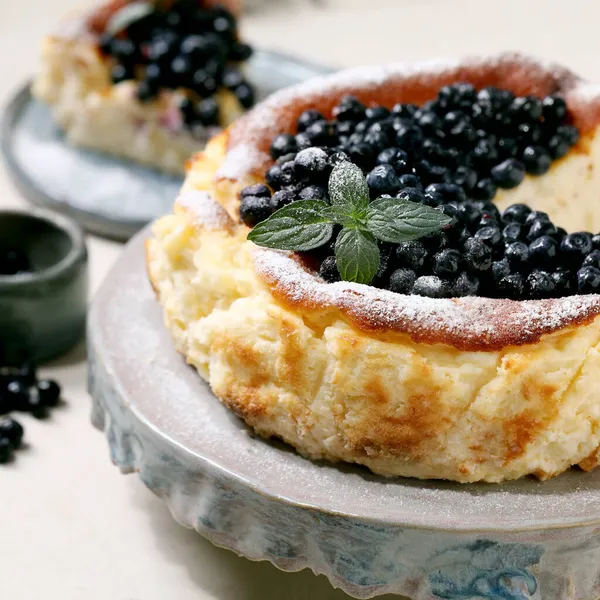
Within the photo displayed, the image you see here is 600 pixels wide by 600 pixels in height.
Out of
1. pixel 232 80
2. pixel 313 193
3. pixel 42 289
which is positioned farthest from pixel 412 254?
pixel 232 80

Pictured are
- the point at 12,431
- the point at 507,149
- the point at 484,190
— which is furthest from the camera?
the point at 12,431

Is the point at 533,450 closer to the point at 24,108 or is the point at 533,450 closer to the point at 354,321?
the point at 354,321

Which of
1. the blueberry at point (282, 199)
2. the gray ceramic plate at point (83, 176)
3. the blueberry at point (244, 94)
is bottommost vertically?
the gray ceramic plate at point (83, 176)

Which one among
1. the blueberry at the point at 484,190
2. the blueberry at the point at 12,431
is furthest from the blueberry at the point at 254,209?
the blueberry at the point at 12,431

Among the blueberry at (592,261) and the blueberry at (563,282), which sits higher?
the blueberry at (592,261)

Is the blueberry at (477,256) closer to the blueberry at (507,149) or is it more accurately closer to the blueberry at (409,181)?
the blueberry at (409,181)

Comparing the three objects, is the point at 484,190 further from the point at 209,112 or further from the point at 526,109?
the point at 209,112

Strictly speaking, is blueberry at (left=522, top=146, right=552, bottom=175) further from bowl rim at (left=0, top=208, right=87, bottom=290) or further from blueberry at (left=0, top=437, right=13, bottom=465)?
blueberry at (left=0, top=437, right=13, bottom=465)
